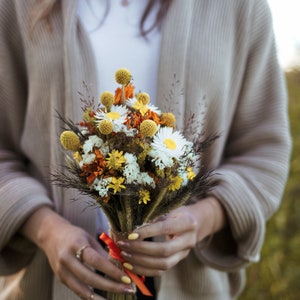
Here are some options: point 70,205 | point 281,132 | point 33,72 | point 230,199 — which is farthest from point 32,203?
point 281,132

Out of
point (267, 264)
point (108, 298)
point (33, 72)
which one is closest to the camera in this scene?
point (108, 298)

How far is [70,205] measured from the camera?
4.49ft

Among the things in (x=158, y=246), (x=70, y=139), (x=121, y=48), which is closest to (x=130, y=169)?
(x=70, y=139)

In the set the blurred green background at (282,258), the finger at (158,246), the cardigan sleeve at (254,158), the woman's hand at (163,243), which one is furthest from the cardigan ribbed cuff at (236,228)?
the blurred green background at (282,258)

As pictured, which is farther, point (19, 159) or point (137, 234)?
point (19, 159)

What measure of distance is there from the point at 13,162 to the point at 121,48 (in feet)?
1.43

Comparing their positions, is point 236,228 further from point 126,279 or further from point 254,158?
point 126,279

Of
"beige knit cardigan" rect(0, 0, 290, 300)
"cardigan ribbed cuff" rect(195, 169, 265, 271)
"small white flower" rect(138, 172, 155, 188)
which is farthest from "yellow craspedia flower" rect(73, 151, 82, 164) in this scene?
"cardigan ribbed cuff" rect(195, 169, 265, 271)

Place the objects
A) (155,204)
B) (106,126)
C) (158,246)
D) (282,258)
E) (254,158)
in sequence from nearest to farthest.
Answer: (106,126), (155,204), (158,246), (254,158), (282,258)

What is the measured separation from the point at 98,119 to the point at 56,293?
2.06 feet

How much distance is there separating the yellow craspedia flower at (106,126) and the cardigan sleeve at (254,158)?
545mm

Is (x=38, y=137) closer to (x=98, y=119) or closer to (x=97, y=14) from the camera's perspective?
(x=97, y=14)

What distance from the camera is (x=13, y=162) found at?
1451 millimetres

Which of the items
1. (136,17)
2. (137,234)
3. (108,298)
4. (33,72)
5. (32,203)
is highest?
(136,17)
